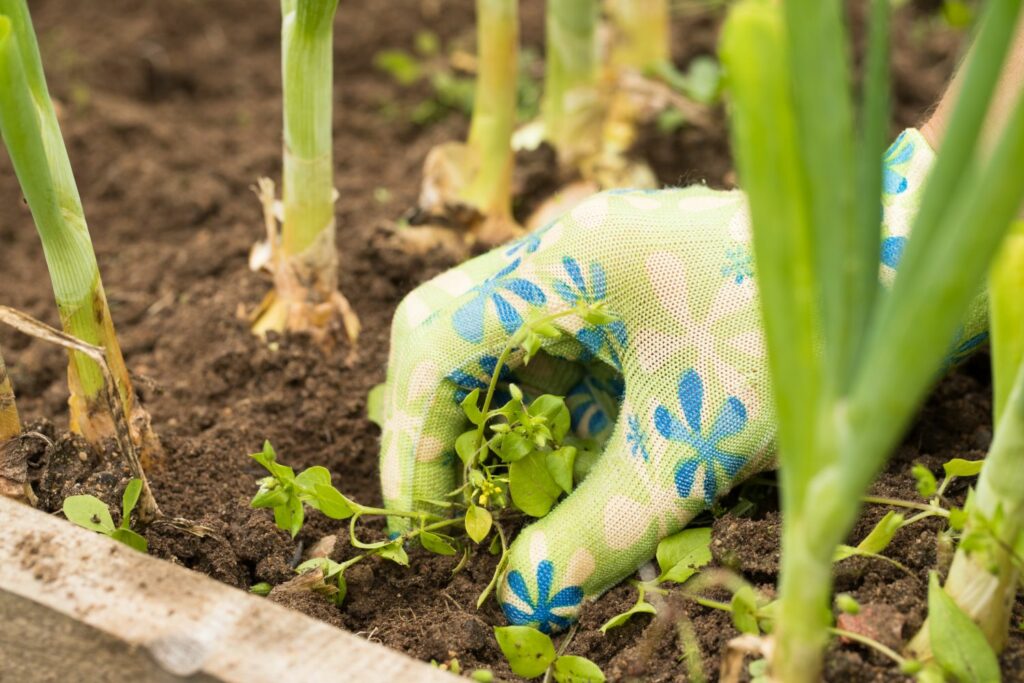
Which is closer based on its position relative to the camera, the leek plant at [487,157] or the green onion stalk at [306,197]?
the green onion stalk at [306,197]

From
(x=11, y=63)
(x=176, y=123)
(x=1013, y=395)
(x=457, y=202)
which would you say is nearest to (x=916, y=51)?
(x=457, y=202)

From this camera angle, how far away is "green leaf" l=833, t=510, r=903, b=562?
0.79m

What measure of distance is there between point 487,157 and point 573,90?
225mm

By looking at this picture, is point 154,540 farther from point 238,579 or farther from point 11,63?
point 11,63

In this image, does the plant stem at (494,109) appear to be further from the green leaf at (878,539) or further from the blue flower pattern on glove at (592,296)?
the green leaf at (878,539)

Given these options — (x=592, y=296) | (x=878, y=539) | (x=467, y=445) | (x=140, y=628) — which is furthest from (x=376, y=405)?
(x=878, y=539)

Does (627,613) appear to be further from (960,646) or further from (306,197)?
(306,197)

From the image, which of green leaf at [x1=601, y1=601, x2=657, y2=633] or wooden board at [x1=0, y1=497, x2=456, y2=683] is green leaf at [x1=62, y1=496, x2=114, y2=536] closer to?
wooden board at [x1=0, y1=497, x2=456, y2=683]

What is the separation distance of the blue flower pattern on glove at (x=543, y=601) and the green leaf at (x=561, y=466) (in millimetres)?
70

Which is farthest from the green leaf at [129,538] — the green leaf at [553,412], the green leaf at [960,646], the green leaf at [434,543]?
the green leaf at [960,646]

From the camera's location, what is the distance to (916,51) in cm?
211

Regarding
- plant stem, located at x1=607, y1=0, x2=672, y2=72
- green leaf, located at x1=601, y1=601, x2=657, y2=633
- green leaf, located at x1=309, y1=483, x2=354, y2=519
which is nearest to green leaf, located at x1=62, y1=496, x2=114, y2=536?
green leaf, located at x1=309, y1=483, x2=354, y2=519

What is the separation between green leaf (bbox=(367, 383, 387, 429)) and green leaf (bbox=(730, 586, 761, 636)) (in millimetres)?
473

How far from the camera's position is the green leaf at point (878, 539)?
2.58ft
